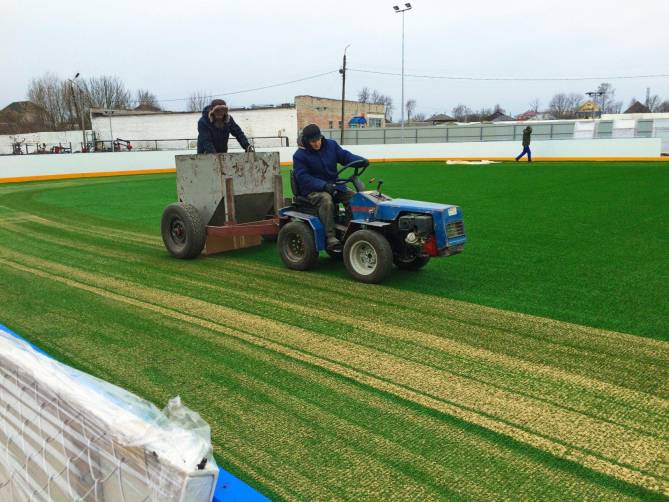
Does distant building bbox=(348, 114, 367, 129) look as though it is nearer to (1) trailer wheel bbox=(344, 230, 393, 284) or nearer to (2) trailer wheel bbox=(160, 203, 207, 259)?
(2) trailer wheel bbox=(160, 203, 207, 259)

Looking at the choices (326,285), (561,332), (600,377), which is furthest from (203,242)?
(600,377)

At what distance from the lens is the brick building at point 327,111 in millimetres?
54969

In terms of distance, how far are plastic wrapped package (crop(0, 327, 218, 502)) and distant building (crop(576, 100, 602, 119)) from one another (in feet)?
272

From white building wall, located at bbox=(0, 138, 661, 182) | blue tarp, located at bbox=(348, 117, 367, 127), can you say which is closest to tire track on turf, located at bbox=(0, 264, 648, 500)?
white building wall, located at bbox=(0, 138, 661, 182)

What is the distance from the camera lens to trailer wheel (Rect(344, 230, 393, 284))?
598 cm

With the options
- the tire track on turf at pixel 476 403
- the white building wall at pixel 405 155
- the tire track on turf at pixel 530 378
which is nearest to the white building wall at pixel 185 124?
the white building wall at pixel 405 155

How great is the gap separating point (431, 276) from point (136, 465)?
502 cm

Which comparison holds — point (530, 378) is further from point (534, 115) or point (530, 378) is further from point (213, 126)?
point (534, 115)

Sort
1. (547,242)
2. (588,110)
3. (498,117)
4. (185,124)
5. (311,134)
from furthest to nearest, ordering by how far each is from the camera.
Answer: (498,117), (588,110), (185,124), (547,242), (311,134)

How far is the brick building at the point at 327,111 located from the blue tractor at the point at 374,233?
47.6 metres

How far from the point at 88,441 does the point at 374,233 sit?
4303mm

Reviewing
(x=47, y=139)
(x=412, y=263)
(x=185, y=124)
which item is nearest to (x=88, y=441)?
(x=412, y=263)

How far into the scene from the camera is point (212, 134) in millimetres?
7895

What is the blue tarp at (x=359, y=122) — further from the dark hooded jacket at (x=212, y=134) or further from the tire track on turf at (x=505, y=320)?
the tire track on turf at (x=505, y=320)
